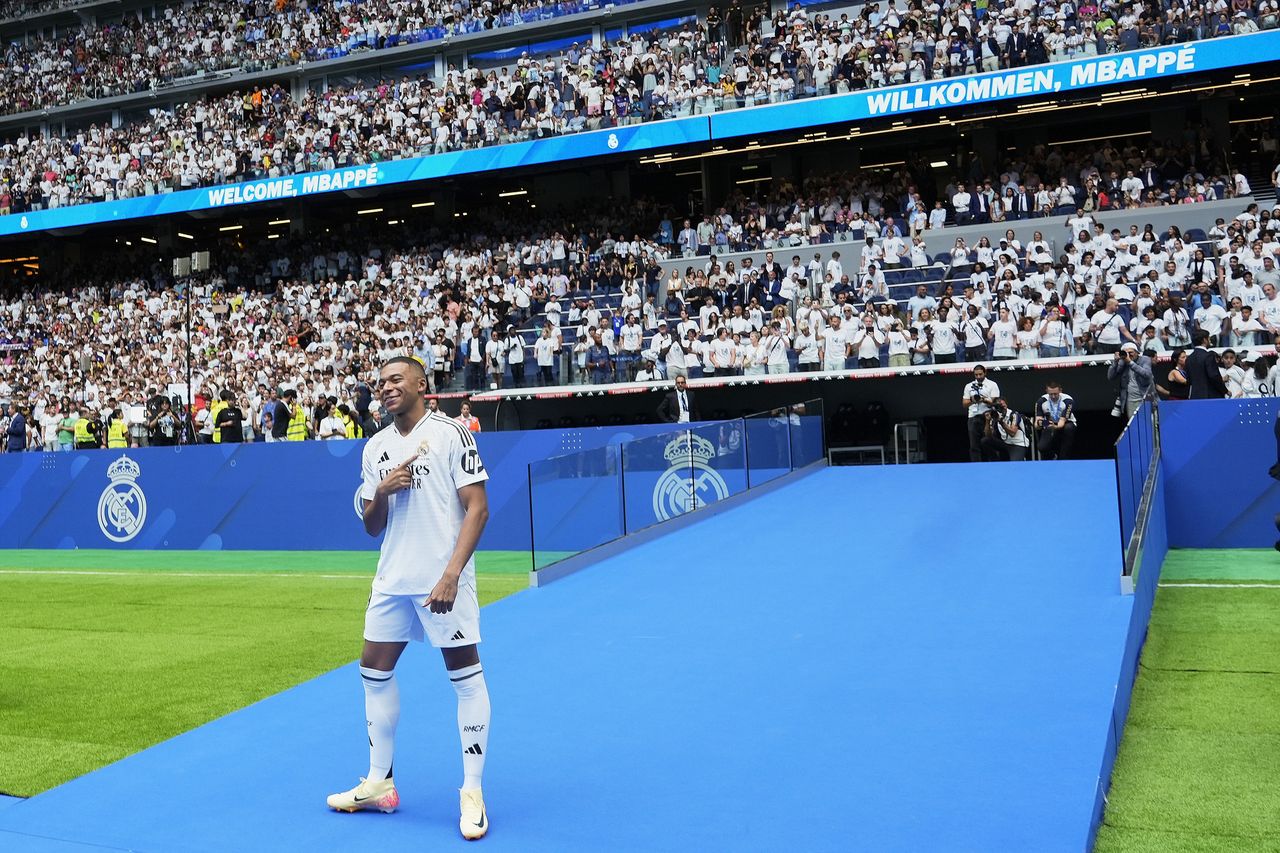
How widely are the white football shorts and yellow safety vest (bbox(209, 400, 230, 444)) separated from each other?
1793cm

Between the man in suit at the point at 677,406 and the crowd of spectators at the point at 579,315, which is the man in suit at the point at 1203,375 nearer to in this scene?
the crowd of spectators at the point at 579,315

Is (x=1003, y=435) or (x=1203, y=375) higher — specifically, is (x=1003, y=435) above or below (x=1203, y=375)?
below

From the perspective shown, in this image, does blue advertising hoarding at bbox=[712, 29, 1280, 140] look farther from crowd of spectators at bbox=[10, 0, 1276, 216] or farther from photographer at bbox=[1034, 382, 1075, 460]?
photographer at bbox=[1034, 382, 1075, 460]

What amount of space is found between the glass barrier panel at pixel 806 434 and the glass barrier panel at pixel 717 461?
5.95 ft

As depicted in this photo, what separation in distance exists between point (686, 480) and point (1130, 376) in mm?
6774

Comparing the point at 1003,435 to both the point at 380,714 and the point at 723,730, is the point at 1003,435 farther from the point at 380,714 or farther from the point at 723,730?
the point at 380,714

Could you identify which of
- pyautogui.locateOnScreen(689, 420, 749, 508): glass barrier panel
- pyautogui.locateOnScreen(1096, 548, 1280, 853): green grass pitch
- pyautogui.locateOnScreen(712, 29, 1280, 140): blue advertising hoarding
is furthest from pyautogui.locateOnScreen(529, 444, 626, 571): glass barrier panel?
pyautogui.locateOnScreen(712, 29, 1280, 140): blue advertising hoarding

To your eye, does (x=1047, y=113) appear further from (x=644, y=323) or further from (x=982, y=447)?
(x=982, y=447)

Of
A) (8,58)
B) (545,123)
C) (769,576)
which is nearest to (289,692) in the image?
(769,576)

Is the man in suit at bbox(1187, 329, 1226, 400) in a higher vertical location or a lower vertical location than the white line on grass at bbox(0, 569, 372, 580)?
higher

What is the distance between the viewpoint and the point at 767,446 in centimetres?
1711

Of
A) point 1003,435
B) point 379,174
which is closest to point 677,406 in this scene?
point 1003,435

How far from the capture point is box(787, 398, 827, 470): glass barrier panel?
18.2 meters

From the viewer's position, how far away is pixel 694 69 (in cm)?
3175
